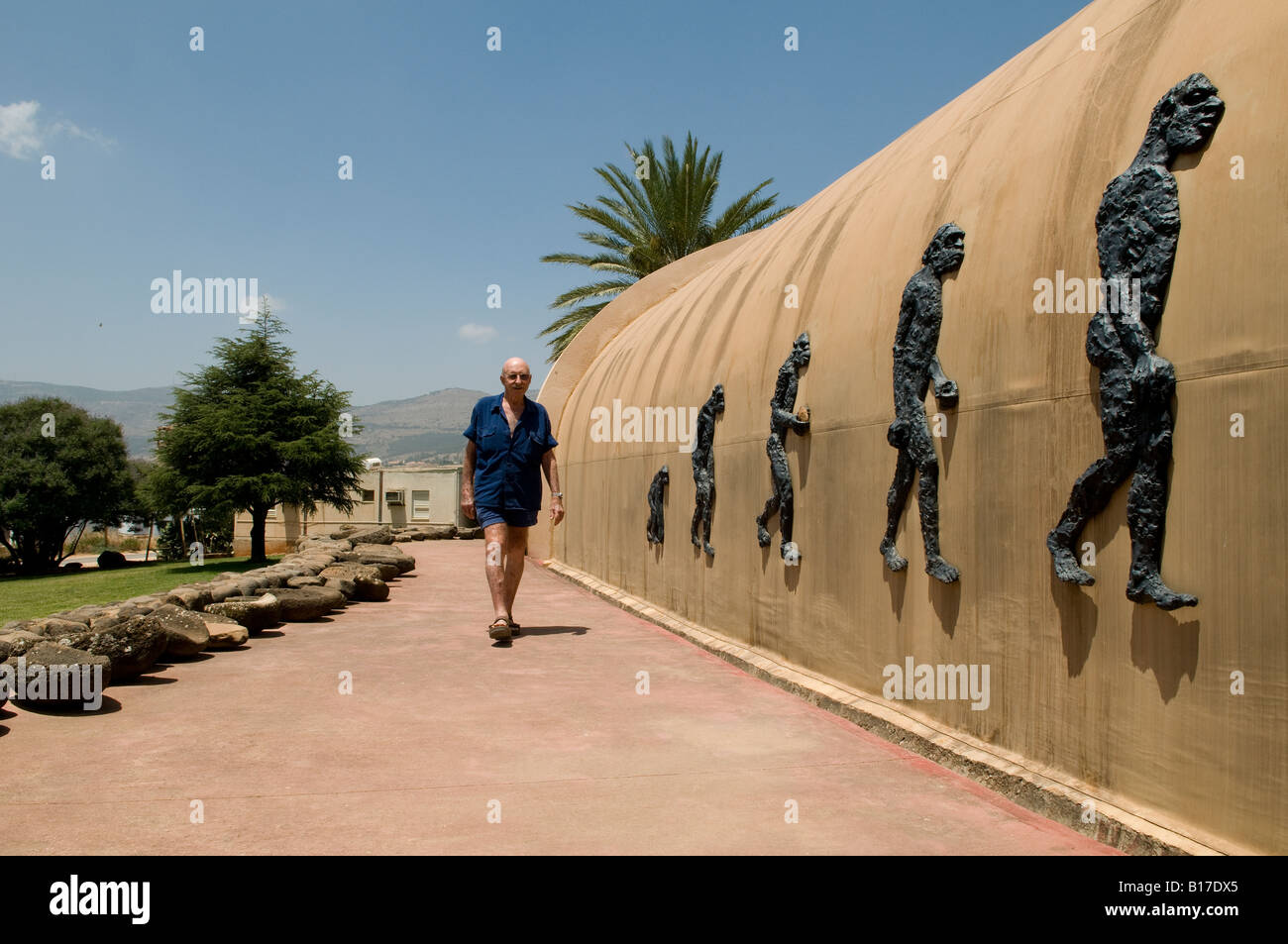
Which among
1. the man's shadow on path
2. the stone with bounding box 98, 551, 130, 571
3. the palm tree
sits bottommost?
the stone with bounding box 98, 551, 130, 571

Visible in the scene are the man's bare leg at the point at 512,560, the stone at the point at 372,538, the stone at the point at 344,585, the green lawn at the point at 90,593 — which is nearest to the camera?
the man's bare leg at the point at 512,560

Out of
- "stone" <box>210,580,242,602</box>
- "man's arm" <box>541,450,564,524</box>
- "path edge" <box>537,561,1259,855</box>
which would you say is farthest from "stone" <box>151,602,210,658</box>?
"path edge" <box>537,561,1259,855</box>

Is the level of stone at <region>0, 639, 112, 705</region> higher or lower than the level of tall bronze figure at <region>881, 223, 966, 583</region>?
lower

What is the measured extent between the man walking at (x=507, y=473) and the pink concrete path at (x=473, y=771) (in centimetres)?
117

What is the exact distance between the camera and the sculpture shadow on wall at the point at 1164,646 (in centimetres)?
291

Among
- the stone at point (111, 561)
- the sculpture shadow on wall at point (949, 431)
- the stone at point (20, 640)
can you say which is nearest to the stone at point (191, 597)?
the stone at point (20, 640)

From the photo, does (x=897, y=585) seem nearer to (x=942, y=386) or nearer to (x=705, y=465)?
(x=942, y=386)

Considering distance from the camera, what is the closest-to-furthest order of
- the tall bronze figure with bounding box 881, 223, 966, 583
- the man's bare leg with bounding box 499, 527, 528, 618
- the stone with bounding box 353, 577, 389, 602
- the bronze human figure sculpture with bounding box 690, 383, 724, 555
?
the tall bronze figure with bounding box 881, 223, 966, 583 → the man's bare leg with bounding box 499, 527, 528, 618 → the bronze human figure sculpture with bounding box 690, 383, 724, 555 → the stone with bounding box 353, 577, 389, 602

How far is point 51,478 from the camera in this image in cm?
3891

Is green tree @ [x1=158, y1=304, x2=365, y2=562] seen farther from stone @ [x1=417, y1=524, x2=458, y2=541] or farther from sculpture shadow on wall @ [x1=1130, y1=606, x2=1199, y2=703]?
sculpture shadow on wall @ [x1=1130, y1=606, x2=1199, y2=703]

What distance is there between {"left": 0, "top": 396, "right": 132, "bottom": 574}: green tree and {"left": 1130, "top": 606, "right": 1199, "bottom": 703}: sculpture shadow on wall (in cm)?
4293

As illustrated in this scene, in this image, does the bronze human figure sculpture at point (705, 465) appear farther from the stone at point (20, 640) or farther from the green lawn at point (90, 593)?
the green lawn at point (90, 593)

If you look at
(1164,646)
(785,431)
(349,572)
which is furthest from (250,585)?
(1164,646)

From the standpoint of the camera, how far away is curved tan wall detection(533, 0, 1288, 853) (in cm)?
274
